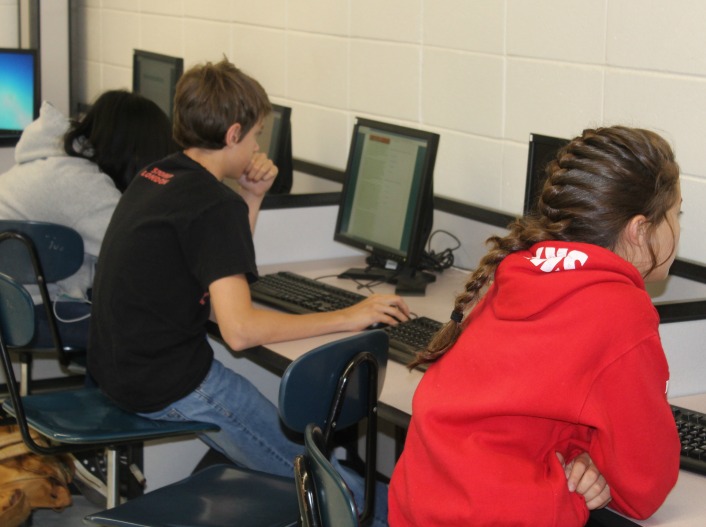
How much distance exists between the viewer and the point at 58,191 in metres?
2.98

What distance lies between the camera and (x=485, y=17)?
2.87 m

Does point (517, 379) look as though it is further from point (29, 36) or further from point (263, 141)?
point (29, 36)

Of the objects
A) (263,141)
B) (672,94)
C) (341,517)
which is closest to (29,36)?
(263,141)

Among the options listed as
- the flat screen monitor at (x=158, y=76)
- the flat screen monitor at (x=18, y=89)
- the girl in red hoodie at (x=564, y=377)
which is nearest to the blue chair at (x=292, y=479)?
the girl in red hoodie at (x=564, y=377)

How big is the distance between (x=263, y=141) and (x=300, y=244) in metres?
0.51

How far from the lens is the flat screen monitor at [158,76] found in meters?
4.16

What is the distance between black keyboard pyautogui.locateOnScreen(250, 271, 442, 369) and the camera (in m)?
2.22

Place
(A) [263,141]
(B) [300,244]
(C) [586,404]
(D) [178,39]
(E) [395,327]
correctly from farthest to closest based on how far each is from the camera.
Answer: (D) [178,39] → (A) [263,141] → (B) [300,244] → (E) [395,327] → (C) [586,404]

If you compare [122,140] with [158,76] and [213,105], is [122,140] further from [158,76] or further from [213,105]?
[158,76]

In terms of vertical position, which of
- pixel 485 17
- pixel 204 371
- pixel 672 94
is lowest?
pixel 204 371

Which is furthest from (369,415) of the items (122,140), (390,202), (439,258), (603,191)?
(122,140)

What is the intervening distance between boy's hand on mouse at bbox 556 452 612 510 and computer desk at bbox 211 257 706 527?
0.07 m

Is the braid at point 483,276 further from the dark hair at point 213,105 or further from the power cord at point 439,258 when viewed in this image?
the power cord at point 439,258

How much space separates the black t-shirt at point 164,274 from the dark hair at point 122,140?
667 mm
